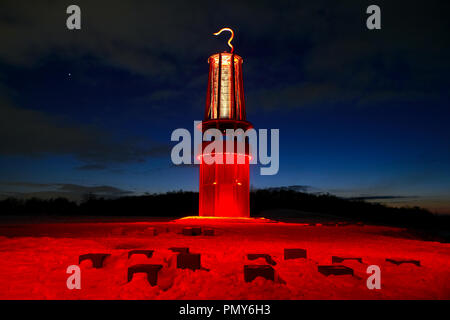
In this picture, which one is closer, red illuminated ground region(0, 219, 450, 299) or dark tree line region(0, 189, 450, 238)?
red illuminated ground region(0, 219, 450, 299)

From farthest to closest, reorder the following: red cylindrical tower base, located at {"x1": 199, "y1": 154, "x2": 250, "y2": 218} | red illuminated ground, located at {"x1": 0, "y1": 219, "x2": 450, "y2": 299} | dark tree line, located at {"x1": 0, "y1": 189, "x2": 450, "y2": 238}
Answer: dark tree line, located at {"x1": 0, "y1": 189, "x2": 450, "y2": 238}, red cylindrical tower base, located at {"x1": 199, "y1": 154, "x2": 250, "y2": 218}, red illuminated ground, located at {"x1": 0, "y1": 219, "x2": 450, "y2": 299}

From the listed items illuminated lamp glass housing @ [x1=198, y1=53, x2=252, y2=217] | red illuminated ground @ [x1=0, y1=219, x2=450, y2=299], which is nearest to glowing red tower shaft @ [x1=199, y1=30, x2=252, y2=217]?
illuminated lamp glass housing @ [x1=198, y1=53, x2=252, y2=217]

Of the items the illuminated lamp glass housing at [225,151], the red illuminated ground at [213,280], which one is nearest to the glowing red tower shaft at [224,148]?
the illuminated lamp glass housing at [225,151]

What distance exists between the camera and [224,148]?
61.6 feet

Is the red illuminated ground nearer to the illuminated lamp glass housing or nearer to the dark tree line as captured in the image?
the illuminated lamp glass housing

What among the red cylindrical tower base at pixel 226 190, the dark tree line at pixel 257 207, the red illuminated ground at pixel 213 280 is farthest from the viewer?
the dark tree line at pixel 257 207

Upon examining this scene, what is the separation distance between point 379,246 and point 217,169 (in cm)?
1099

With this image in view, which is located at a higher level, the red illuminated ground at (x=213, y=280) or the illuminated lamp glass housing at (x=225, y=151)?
the illuminated lamp glass housing at (x=225, y=151)

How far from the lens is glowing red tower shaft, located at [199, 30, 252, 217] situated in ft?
61.7

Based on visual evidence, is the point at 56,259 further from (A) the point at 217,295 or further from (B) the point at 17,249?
(A) the point at 217,295

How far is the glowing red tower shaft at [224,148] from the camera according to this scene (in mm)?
18812

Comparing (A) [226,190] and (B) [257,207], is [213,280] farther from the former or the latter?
(B) [257,207]

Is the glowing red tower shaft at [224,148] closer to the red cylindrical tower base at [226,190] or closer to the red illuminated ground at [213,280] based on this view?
the red cylindrical tower base at [226,190]
